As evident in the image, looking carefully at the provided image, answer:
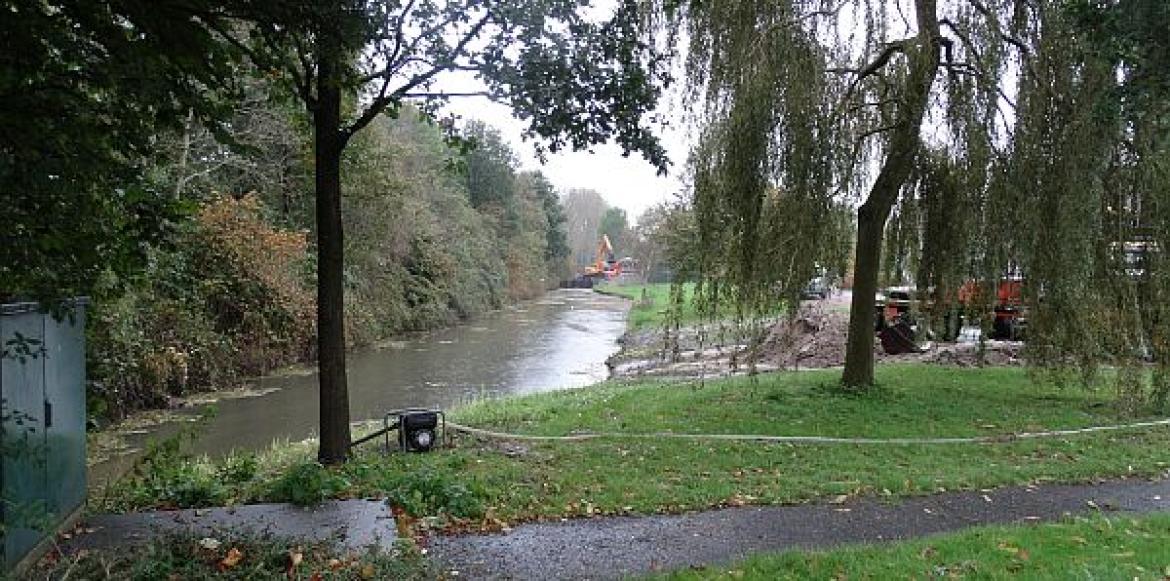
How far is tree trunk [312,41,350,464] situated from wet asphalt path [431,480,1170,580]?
2.67 meters

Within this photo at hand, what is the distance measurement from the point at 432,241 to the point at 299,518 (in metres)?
28.7

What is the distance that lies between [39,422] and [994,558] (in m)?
5.75

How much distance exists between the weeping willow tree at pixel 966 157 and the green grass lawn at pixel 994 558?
4.55 metres

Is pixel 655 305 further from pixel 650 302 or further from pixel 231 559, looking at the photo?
pixel 231 559

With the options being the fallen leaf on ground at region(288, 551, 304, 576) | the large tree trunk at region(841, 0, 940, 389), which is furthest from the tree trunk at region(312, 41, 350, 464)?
the large tree trunk at region(841, 0, 940, 389)

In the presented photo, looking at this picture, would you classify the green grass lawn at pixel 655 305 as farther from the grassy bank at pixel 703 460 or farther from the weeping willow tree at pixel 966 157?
the grassy bank at pixel 703 460

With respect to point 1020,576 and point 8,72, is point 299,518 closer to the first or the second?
point 8,72

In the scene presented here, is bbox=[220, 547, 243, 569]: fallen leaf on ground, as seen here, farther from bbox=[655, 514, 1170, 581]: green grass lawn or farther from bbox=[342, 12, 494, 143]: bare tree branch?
bbox=[342, 12, 494, 143]: bare tree branch

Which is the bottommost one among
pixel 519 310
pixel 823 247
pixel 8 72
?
pixel 519 310

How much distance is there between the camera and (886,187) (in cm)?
1093

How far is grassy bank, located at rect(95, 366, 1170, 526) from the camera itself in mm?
6797

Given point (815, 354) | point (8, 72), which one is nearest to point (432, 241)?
point (815, 354)

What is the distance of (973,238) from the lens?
10570mm

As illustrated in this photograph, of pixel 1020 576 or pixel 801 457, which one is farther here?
pixel 801 457
